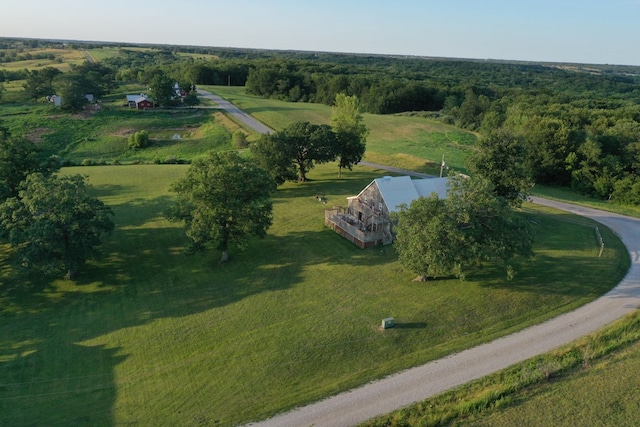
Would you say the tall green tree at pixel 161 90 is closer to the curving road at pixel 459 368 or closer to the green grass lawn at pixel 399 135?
the green grass lawn at pixel 399 135

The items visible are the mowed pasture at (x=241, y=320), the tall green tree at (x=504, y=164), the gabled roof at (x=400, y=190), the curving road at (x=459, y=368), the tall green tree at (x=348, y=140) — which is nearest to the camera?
the curving road at (x=459, y=368)

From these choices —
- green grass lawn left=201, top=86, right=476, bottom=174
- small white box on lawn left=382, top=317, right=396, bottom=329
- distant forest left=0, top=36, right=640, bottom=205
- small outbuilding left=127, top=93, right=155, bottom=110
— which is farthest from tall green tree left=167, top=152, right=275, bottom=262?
small outbuilding left=127, top=93, right=155, bottom=110

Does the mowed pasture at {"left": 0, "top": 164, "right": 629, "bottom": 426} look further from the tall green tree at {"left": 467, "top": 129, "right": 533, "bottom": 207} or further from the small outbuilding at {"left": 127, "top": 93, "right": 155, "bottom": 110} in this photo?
the small outbuilding at {"left": 127, "top": 93, "right": 155, "bottom": 110}

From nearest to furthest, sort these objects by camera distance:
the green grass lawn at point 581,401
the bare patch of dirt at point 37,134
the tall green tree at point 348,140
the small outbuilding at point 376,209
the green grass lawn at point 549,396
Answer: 1. the green grass lawn at point 581,401
2. the green grass lawn at point 549,396
3. the small outbuilding at point 376,209
4. the tall green tree at point 348,140
5. the bare patch of dirt at point 37,134

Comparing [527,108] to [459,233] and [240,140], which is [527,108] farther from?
[459,233]

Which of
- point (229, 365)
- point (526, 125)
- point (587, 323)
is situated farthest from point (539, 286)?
point (526, 125)

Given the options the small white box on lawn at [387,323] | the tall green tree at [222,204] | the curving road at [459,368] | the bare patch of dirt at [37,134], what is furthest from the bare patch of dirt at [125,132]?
the curving road at [459,368]

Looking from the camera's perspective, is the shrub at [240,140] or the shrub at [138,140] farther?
the shrub at [138,140]
